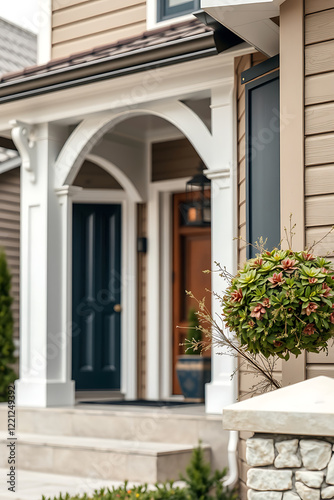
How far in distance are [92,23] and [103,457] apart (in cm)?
387

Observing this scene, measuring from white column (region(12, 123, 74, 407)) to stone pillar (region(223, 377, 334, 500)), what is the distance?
3.51 metres

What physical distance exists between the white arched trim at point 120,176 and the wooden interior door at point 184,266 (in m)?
0.40

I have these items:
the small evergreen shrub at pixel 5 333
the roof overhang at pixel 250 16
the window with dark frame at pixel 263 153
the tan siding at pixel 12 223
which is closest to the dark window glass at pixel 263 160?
the window with dark frame at pixel 263 153

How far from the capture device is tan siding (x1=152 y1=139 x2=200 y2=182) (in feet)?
25.0

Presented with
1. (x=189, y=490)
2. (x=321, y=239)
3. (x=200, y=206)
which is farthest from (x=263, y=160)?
(x=200, y=206)

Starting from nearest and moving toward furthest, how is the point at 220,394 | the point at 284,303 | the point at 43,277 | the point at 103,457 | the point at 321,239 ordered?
1. the point at 284,303
2. the point at 321,239
3. the point at 103,457
4. the point at 220,394
5. the point at 43,277

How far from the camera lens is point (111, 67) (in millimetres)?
5582

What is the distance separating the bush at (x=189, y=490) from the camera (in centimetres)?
431

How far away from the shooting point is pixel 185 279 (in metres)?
7.83

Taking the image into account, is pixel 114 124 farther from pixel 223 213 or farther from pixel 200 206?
pixel 223 213

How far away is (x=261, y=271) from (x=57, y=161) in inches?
137

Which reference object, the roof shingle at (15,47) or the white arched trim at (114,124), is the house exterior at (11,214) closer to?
the roof shingle at (15,47)

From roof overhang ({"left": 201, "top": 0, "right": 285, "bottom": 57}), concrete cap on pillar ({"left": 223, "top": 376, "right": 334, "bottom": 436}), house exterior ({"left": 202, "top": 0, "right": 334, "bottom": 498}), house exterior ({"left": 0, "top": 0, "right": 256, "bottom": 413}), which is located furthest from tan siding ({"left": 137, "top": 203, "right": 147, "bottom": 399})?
concrete cap on pillar ({"left": 223, "top": 376, "right": 334, "bottom": 436})

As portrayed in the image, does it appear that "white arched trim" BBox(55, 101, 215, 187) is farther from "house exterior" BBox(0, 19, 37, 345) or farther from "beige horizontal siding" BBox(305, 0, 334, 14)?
"house exterior" BBox(0, 19, 37, 345)
